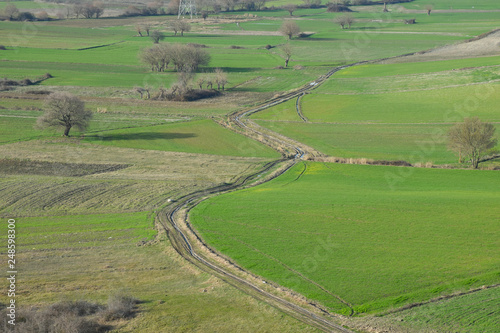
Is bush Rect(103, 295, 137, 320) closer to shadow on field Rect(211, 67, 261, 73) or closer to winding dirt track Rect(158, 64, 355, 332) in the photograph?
winding dirt track Rect(158, 64, 355, 332)

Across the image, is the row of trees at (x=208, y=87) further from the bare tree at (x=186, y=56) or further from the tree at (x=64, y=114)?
the bare tree at (x=186, y=56)

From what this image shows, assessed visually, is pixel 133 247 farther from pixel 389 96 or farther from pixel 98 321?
pixel 389 96

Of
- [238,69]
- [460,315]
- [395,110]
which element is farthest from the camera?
[238,69]

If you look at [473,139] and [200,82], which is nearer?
[473,139]

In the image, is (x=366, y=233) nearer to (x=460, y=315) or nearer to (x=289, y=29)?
(x=460, y=315)

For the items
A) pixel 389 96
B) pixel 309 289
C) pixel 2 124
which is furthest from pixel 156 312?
pixel 389 96

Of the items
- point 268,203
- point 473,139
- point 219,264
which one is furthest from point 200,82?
point 219,264
